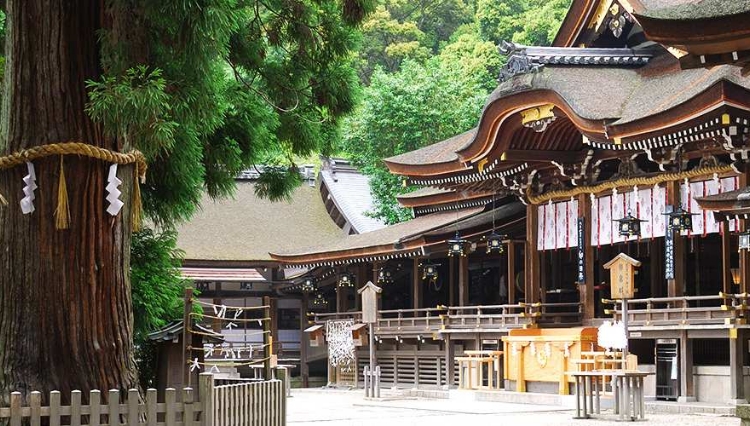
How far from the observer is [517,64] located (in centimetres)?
2228

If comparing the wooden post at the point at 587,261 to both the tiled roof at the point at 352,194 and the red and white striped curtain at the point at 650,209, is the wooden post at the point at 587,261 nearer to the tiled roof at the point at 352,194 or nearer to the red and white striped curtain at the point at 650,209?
the red and white striped curtain at the point at 650,209

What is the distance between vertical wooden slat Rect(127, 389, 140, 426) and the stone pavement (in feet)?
28.4

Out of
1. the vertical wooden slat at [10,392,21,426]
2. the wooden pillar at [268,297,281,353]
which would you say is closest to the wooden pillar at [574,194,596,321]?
the wooden pillar at [268,297,281,353]

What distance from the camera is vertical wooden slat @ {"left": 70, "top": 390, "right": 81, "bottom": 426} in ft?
26.7

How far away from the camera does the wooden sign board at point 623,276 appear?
1894 cm

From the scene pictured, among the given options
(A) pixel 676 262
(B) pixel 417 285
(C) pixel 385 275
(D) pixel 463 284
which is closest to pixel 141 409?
(A) pixel 676 262

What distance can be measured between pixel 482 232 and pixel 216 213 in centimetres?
1324

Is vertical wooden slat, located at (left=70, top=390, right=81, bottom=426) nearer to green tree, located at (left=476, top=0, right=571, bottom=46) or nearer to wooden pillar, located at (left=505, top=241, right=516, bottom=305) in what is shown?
wooden pillar, located at (left=505, top=241, right=516, bottom=305)

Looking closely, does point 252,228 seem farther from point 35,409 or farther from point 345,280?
point 35,409

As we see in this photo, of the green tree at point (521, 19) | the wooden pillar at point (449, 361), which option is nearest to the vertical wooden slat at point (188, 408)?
the wooden pillar at point (449, 361)

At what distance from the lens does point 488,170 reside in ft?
78.3

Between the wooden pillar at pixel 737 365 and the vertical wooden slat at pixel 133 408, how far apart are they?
41.6ft

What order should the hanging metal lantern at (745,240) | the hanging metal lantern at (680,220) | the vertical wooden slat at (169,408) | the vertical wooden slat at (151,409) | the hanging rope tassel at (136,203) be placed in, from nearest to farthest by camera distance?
the vertical wooden slat at (151,409) < the vertical wooden slat at (169,408) < the hanging rope tassel at (136,203) < the hanging metal lantern at (745,240) < the hanging metal lantern at (680,220)

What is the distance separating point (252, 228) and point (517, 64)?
16.4 meters
